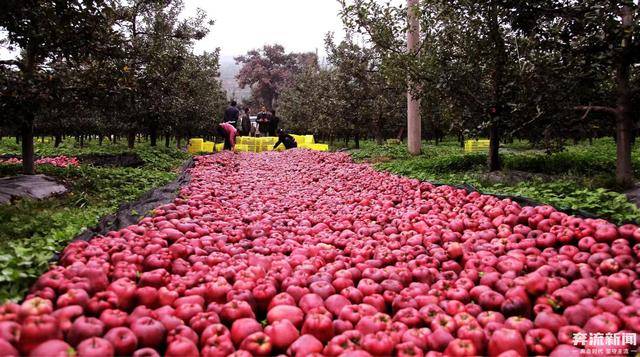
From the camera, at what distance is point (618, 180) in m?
7.04

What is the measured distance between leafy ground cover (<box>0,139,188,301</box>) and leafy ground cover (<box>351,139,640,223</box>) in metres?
4.80

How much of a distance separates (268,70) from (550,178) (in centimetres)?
6282

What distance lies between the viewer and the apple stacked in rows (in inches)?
87.4

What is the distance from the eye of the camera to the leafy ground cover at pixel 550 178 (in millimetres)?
4398

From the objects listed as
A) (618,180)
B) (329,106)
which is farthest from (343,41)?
(618,180)

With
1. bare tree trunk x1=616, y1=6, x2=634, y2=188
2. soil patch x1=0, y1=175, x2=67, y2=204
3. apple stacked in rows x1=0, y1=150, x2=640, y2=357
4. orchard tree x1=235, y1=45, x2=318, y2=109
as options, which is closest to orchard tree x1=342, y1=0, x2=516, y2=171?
bare tree trunk x1=616, y1=6, x2=634, y2=188

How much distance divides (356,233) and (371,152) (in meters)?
12.1

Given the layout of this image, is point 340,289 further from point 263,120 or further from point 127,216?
point 263,120

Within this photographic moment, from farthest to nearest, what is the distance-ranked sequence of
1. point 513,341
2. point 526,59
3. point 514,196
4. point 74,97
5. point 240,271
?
point 74,97
point 526,59
point 514,196
point 240,271
point 513,341

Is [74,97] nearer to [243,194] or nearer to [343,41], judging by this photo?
[243,194]

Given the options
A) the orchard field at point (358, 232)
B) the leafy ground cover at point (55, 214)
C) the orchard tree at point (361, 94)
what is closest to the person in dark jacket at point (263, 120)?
the orchard tree at point (361, 94)

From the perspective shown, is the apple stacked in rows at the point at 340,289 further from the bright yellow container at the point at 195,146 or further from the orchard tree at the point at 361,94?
the orchard tree at the point at 361,94

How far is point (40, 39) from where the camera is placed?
8258 mm

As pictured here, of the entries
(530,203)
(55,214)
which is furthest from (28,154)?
(530,203)
